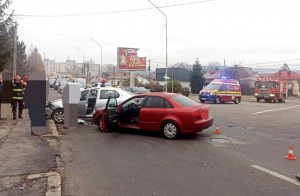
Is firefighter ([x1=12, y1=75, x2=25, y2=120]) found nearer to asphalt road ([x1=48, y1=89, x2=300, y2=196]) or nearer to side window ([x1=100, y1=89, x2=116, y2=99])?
side window ([x1=100, y1=89, x2=116, y2=99])

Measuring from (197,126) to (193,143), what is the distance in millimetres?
601

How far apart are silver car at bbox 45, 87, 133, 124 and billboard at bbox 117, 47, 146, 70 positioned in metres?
35.8

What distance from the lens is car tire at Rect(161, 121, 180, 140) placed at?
34.3 ft

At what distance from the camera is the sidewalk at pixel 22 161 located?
572 cm

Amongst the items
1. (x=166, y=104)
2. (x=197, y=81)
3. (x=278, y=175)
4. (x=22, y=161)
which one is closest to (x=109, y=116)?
(x=166, y=104)

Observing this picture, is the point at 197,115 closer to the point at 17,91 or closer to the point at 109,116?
the point at 109,116

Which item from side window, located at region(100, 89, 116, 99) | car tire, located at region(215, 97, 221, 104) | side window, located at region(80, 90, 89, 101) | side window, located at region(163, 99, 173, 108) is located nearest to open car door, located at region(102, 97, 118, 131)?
side window, located at region(163, 99, 173, 108)

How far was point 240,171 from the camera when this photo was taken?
693cm

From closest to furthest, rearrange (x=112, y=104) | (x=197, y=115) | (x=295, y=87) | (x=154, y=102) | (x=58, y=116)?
(x=197, y=115) < (x=154, y=102) < (x=112, y=104) < (x=58, y=116) < (x=295, y=87)

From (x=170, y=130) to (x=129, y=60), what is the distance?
135ft

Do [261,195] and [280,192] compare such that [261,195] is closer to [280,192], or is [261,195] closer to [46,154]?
[280,192]

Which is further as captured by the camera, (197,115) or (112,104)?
(112,104)

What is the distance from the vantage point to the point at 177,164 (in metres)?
7.47

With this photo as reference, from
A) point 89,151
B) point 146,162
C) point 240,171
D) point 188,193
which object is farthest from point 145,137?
point 188,193
